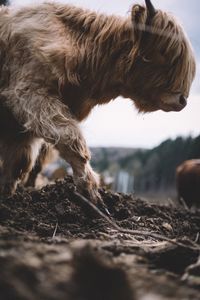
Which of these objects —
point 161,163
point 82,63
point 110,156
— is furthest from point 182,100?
point 110,156

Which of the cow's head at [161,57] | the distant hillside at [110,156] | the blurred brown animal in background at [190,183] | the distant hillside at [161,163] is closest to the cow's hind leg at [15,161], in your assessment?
the cow's head at [161,57]

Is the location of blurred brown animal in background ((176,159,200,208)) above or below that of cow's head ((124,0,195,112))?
below

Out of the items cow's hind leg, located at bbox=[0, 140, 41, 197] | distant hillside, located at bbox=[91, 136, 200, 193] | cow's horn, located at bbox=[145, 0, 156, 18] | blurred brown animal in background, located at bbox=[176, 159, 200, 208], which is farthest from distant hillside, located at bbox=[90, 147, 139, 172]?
cow's horn, located at bbox=[145, 0, 156, 18]

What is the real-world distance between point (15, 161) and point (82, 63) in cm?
133

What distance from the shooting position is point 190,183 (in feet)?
46.0

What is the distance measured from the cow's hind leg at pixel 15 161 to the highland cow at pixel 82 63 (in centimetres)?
35

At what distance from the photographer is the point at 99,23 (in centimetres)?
404

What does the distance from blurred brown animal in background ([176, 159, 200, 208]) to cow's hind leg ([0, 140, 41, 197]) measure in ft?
32.1

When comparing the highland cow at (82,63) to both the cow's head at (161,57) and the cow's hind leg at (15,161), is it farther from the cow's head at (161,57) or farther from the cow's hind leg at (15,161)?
the cow's hind leg at (15,161)

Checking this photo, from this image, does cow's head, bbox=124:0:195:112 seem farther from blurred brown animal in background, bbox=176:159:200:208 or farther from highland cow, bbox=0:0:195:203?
blurred brown animal in background, bbox=176:159:200:208

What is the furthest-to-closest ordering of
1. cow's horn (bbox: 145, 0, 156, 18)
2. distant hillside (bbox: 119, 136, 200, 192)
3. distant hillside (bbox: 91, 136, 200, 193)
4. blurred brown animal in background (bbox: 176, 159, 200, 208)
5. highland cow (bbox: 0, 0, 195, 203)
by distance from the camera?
distant hillside (bbox: 91, 136, 200, 193)
distant hillside (bbox: 119, 136, 200, 192)
blurred brown animal in background (bbox: 176, 159, 200, 208)
cow's horn (bbox: 145, 0, 156, 18)
highland cow (bbox: 0, 0, 195, 203)

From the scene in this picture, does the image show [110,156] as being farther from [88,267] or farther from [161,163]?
[88,267]

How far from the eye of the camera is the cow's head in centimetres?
385

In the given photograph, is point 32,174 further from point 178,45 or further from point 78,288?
point 78,288
